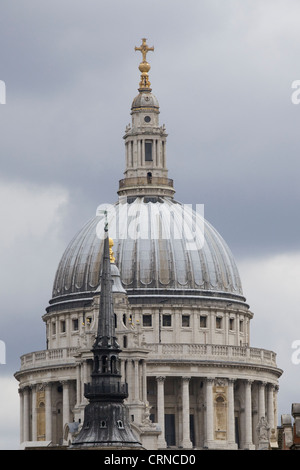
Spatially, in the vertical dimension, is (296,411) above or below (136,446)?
below
